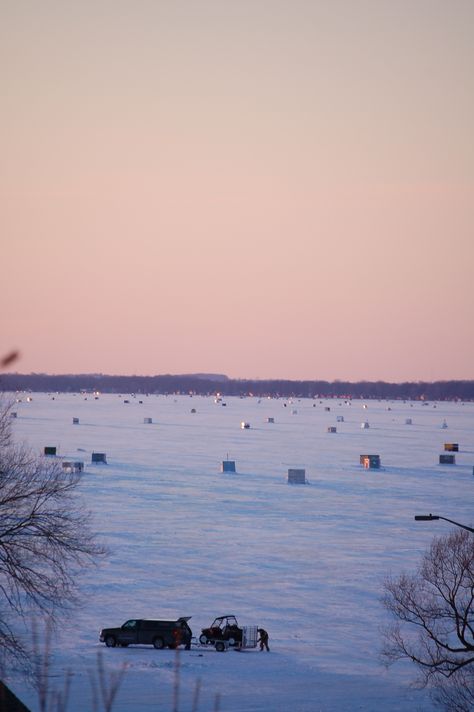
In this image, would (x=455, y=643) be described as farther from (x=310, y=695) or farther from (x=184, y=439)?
(x=184, y=439)

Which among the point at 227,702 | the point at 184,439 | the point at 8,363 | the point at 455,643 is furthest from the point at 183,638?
the point at 184,439

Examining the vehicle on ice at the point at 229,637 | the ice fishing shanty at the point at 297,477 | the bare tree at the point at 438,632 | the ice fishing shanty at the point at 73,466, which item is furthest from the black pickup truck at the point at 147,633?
the ice fishing shanty at the point at 297,477

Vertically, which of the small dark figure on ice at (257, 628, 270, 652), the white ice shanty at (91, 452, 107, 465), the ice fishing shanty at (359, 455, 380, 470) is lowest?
the small dark figure on ice at (257, 628, 270, 652)

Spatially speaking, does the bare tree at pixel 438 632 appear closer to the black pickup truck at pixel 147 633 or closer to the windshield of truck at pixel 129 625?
the black pickup truck at pixel 147 633

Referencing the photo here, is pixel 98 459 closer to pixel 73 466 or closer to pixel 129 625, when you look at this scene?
pixel 73 466

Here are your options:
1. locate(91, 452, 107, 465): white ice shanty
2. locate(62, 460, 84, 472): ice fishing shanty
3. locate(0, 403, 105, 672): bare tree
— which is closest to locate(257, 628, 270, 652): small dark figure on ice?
locate(0, 403, 105, 672): bare tree

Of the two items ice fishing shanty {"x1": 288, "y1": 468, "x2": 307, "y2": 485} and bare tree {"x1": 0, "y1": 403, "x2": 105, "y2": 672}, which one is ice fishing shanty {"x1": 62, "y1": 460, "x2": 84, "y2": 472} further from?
bare tree {"x1": 0, "y1": 403, "x2": 105, "y2": 672}

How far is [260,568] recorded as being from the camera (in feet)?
120

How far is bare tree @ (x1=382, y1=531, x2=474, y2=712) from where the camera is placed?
2464 centimetres

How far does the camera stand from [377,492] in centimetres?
6019

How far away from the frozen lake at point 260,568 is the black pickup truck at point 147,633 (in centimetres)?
34

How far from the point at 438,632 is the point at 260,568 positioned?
9.13 meters

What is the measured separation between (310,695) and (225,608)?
7.99 meters

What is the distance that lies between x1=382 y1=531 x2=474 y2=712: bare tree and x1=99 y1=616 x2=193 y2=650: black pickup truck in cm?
577
